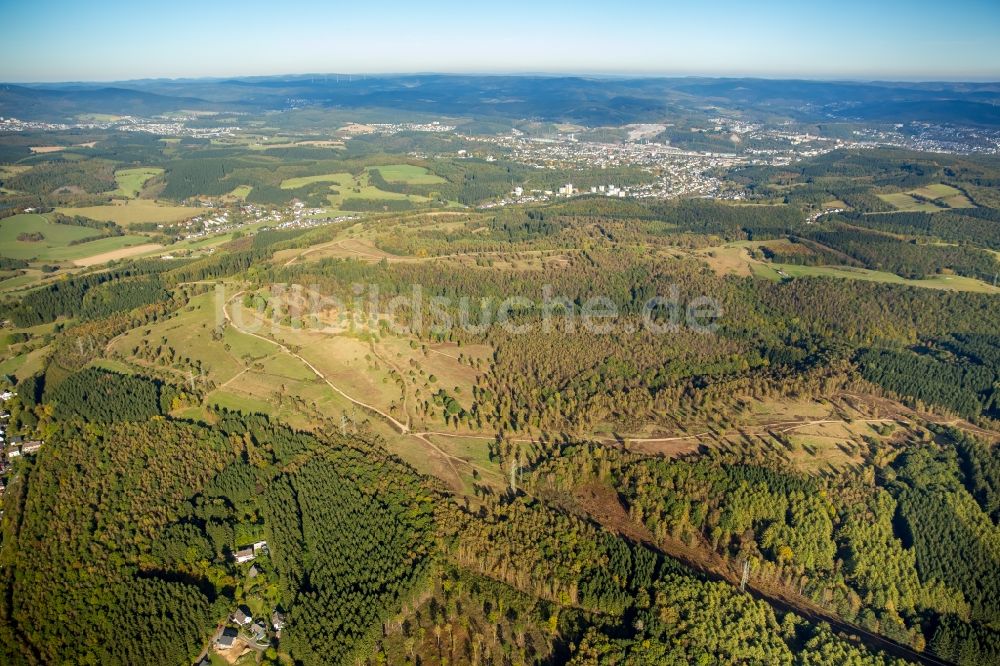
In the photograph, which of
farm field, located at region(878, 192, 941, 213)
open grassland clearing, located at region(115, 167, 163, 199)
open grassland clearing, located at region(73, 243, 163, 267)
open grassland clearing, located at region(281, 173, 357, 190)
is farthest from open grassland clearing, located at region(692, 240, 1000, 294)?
open grassland clearing, located at region(115, 167, 163, 199)

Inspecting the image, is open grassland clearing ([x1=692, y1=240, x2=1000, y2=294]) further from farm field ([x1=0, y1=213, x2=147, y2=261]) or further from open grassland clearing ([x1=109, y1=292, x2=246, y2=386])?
farm field ([x1=0, y1=213, x2=147, y2=261])

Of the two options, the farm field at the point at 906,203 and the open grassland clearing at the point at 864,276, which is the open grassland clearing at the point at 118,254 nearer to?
the open grassland clearing at the point at 864,276

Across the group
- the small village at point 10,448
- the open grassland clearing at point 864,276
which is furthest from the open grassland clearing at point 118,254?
the open grassland clearing at point 864,276

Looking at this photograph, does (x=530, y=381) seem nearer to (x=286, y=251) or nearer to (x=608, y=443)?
(x=608, y=443)

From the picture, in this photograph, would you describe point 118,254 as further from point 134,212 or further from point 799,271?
point 799,271

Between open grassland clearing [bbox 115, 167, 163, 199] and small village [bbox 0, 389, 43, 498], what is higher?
open grassland clearing [bbox 115, 167, 163, 199]

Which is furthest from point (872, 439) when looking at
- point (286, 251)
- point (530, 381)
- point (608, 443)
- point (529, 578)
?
point (286, 251)
